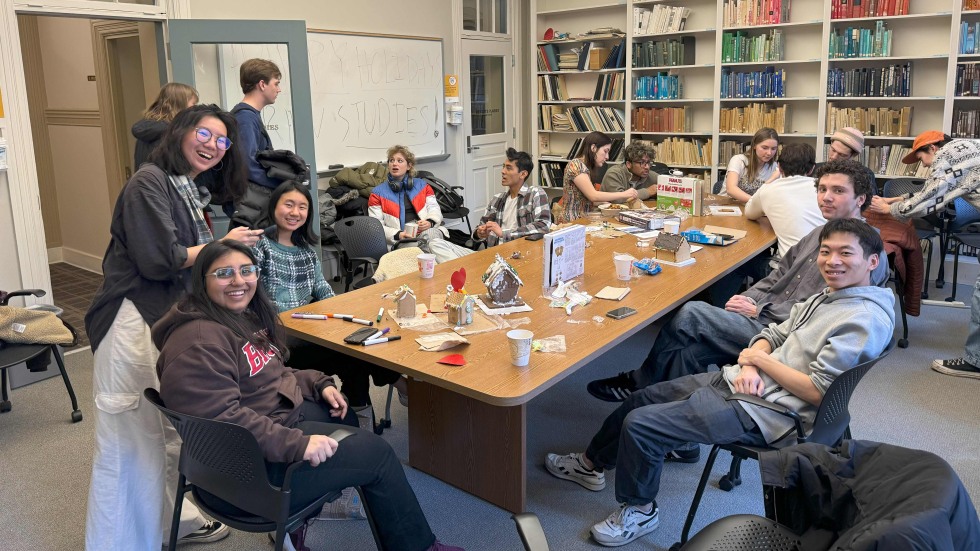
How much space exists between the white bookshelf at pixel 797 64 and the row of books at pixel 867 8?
0.15ft

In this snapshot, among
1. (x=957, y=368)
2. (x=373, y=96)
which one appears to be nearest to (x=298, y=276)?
(x=957, y=368)

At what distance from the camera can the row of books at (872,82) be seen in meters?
5.96

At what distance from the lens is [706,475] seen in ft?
7.52

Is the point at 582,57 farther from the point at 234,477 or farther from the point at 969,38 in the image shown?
the point at 234,477

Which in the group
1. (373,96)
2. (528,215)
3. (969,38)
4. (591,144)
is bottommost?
(528,215)

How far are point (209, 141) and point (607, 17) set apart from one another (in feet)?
19.2

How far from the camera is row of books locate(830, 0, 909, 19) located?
5859 mm

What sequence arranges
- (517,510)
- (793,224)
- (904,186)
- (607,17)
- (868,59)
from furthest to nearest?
(607,17), (868,59), (904,186), (793,224), (517,510)

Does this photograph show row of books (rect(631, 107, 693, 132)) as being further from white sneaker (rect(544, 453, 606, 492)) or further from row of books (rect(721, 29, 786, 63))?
white sneaker (rect(544, 453, 606, 492))

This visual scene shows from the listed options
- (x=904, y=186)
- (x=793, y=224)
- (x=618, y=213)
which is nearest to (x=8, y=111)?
(x=618, y=213)

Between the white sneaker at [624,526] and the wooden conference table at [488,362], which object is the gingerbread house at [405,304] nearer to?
the wooden conference table at [488,362]

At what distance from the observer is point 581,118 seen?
7.66m

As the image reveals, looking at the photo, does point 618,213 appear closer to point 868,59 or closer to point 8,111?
point 868,59

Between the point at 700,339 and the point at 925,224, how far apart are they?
3085 mm
